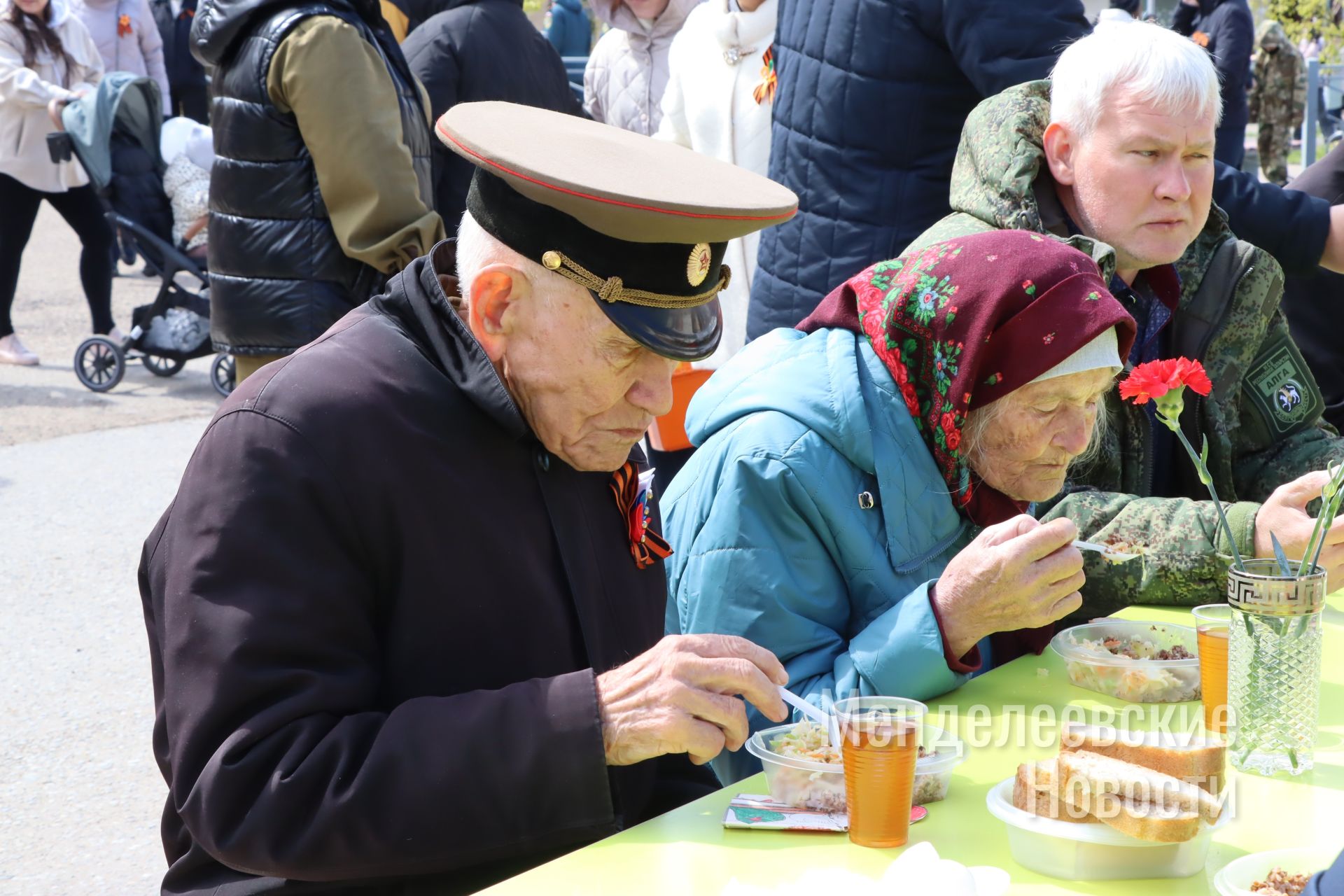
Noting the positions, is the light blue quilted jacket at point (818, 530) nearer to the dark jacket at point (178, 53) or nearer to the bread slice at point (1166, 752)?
the bread slice at point (1166, 752)

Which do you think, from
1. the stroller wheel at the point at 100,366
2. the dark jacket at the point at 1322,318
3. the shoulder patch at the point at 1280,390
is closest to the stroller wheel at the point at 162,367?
the stroller wheel at the point at 100,366

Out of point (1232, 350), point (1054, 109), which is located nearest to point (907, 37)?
point (1054, 109)

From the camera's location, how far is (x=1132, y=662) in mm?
2086

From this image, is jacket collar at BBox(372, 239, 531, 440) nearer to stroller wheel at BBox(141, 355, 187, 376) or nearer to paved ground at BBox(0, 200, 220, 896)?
paved ground at BBox(0, 200, 220, 896)

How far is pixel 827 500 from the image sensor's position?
219 centimetres

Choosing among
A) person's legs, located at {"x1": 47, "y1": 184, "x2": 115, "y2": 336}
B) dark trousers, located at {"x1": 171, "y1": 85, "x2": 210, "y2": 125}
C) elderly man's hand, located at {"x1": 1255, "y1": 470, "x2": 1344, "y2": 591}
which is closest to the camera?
elderly man's hand, located at {"x1": 1255, "y1": 470, "x2": 1344, "y2": 591}

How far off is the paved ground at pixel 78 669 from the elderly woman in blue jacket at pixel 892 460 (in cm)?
168

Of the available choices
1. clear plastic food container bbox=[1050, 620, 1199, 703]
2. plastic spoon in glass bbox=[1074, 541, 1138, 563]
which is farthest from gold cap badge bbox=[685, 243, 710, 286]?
plastic spoon in glass bbox=[1074, 541, 1138, 563]

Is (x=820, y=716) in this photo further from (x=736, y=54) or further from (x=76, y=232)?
(x=76, y=232)

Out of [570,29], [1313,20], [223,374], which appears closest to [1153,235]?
[223,374]

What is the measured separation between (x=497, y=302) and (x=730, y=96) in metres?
2.72

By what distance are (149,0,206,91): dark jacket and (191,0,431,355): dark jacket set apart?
787cm

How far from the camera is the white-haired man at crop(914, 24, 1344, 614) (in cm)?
284

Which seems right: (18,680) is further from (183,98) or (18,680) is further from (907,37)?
(183,98)
